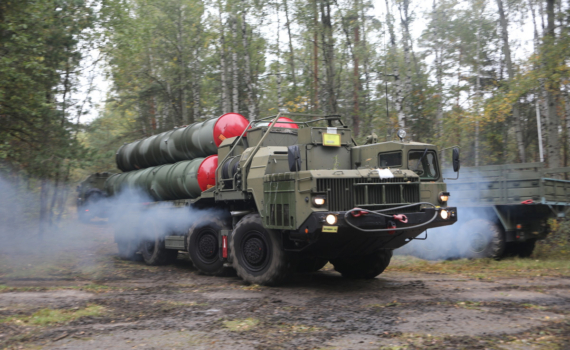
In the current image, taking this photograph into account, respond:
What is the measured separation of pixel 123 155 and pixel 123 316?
991cm

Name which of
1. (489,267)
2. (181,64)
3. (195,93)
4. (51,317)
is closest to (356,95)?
(195,93)

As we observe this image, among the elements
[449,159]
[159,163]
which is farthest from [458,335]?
[449,159]

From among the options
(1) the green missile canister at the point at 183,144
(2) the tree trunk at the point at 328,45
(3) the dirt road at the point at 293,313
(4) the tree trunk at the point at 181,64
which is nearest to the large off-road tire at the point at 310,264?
(3) the dirt road at the point at 293,313

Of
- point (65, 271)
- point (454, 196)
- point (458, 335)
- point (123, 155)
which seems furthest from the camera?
point (123, 155)

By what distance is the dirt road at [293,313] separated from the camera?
204 inches

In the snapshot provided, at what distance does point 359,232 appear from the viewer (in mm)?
7504

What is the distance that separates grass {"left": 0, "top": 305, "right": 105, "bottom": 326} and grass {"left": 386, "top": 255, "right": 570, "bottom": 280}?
22.6ft

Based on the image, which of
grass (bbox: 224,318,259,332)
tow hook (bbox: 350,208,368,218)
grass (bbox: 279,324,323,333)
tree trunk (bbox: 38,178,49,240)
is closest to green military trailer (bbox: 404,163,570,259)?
tow hook (bbox: 350,208,368,218)

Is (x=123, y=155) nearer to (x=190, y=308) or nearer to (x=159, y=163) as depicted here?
(x=159, y=163)

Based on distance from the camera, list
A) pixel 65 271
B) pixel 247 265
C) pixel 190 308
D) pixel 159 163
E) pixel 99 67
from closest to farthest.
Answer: pixel 190 308, pixel 247 265, pixel 65 271, pixel 159 163, pixel 99 67

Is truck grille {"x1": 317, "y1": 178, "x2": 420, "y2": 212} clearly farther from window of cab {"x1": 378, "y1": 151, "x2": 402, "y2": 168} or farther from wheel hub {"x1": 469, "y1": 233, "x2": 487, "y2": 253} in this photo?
wheel hub {"x1": 469, "y1": 233, "x2": 487, "y2": 253}

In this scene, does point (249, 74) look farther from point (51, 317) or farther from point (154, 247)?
point (51, 317)

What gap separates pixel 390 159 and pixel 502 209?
463 centimetres

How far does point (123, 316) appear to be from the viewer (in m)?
6.54
